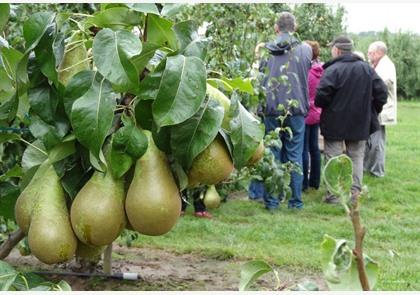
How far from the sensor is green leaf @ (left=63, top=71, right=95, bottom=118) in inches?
53.8

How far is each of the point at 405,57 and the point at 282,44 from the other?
688 inches

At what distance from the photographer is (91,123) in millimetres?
1311

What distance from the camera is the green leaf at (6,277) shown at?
4.47 ft

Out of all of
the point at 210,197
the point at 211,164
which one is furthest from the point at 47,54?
the point at 210,197

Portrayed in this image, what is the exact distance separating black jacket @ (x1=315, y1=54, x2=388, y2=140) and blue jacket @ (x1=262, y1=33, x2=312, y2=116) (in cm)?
18

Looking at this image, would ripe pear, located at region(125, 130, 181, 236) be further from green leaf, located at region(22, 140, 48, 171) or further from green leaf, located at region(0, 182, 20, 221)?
green leaf, located at region(0, 182, 20, 221)

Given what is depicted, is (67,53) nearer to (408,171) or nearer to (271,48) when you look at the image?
(271,48)

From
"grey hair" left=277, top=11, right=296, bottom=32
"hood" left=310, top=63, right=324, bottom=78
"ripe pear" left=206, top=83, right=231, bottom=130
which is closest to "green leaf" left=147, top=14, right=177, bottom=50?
"ripe pear" left=206, top=83, right=231, bottom=130

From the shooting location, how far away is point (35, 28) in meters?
1.40

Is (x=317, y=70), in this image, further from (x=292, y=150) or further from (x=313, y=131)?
(x=292, y=150)

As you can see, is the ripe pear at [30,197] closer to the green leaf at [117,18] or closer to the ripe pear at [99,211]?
the ripe pear at [99,211]

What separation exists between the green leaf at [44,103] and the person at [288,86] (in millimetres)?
5215

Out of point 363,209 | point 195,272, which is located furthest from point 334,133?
point 195,272

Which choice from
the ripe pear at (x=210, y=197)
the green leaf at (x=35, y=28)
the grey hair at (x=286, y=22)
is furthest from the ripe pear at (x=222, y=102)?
the grey hair at (x=286, y=22)
